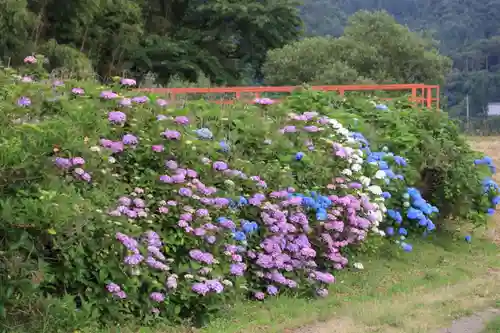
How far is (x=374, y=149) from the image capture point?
914 cm

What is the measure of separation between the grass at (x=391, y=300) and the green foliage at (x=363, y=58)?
21075 mm

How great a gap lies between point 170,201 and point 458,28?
7655 cm

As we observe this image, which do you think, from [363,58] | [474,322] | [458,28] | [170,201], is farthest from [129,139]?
[458,28]

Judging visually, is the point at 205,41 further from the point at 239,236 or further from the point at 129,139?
the point at 129,139

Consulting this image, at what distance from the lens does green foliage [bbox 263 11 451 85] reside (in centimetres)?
3088

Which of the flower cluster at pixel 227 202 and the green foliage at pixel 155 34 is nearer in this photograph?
the flower cluster at pixel 227 202

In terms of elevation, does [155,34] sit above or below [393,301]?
above

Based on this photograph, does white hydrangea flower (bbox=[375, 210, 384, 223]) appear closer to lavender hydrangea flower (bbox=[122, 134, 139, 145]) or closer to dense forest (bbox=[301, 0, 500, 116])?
lavender hydrangea flower (bbox=[122, 134, 139, 145])

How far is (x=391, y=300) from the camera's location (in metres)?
6.93

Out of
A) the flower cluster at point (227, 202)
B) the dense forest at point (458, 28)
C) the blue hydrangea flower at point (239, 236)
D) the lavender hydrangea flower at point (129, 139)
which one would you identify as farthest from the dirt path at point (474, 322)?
the dense forest at point (458, 28)

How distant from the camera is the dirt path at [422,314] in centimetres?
586

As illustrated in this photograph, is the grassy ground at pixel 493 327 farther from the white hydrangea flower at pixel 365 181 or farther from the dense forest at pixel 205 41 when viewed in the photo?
the dense forest at pixel 205 41

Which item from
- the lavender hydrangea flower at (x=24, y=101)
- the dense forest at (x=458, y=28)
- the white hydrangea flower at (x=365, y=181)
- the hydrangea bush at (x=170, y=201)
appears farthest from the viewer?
the dense forest at (x=458, y=28)

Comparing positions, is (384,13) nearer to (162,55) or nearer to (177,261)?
(162,55)
